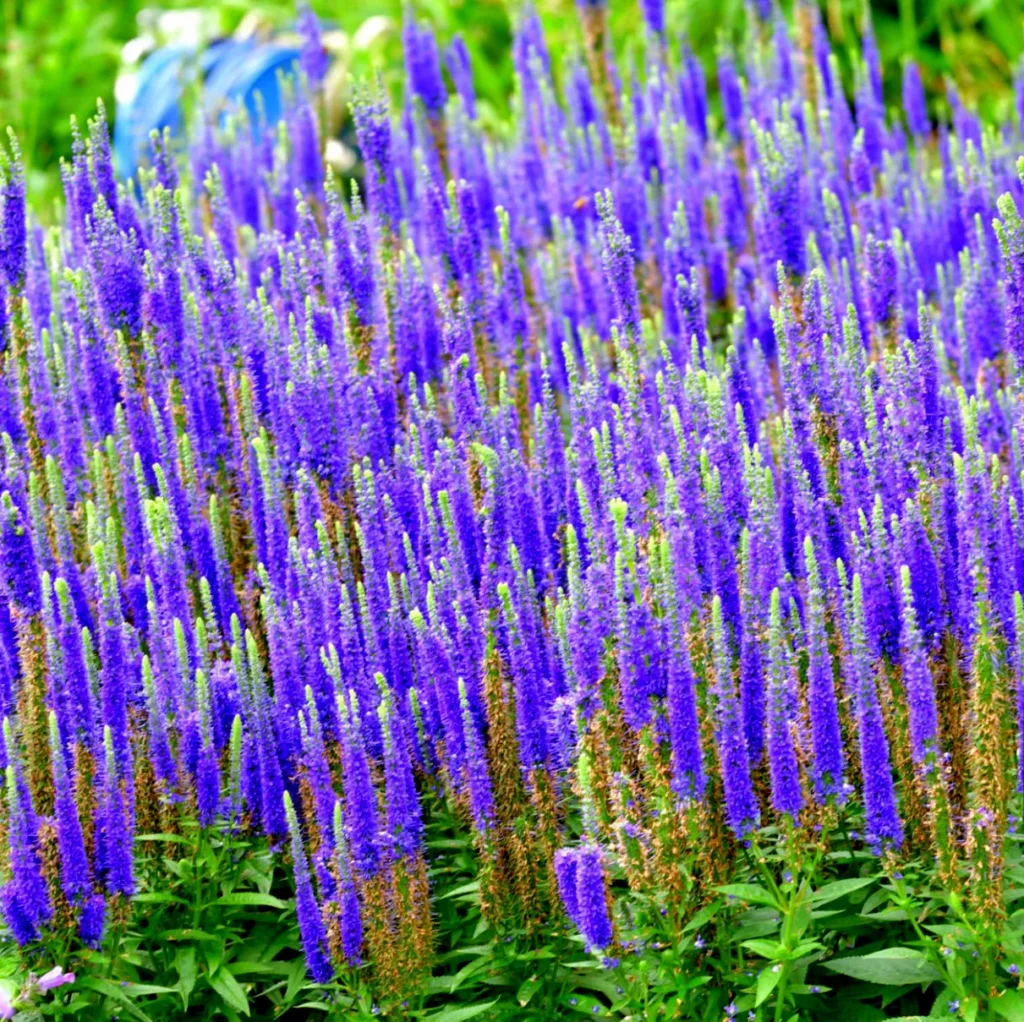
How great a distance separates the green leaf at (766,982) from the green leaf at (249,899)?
106 cm

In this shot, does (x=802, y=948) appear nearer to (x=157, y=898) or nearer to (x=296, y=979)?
(x=296, y=979)

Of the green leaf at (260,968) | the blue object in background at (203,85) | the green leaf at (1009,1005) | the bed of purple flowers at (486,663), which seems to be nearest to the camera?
the green leaf at (1009,1005)

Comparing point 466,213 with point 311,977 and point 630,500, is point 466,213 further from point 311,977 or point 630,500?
point 311,977

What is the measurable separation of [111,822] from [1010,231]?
2.36 meters

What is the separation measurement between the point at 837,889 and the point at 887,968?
0.69 feet

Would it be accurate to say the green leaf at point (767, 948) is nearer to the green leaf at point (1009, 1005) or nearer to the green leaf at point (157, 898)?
the green leaf at point (1009, 1005)

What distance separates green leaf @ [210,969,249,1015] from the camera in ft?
11.3

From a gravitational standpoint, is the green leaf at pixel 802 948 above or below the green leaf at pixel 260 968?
below

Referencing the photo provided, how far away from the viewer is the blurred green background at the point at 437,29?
11.1m

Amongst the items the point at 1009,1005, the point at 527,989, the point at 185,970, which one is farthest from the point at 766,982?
the point at 185,970

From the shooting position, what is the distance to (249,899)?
11.6ft

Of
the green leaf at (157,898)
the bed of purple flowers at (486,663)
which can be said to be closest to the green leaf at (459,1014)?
the bed of purple flowers at (486,663)

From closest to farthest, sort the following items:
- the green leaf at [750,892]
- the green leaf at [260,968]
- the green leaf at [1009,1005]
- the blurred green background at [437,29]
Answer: the green leaf at [1009,1005]
the green leaf at [750,892]
the green leaf at [260,968]
the blurred green background at [437,29]

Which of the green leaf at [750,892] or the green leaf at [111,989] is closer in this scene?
the green leaf at [750,892]
